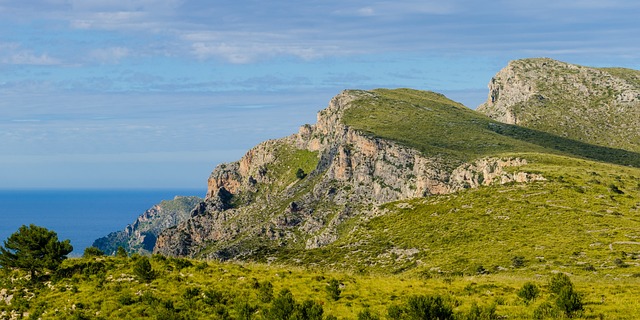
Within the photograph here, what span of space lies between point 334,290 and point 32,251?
25063 mm

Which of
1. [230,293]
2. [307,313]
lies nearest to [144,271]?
[230,293]

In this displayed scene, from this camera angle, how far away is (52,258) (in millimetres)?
45656

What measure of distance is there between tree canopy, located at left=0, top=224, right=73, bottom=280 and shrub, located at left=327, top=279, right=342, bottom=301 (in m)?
23.2

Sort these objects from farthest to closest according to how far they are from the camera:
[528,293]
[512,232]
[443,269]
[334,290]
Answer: [512,232] < [443,269] < [334,290] < [528,293]

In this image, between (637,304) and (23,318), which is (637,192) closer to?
(637,304)

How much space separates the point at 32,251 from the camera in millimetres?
44781

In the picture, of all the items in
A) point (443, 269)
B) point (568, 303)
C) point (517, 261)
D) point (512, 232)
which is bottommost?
point (443, 269)

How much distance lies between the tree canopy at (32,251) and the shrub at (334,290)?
76.2 ft

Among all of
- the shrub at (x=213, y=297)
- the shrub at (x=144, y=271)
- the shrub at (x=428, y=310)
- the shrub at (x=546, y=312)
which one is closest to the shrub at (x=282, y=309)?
the shrub at (x=428, y=310)

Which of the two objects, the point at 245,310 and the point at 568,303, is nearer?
the point at 568,303

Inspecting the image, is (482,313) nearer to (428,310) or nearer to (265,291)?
(428,310)

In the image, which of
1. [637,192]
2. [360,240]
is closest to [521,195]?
[637,192]

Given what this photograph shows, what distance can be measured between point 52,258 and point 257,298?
19.4m

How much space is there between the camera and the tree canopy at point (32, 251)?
4459 centimetres
